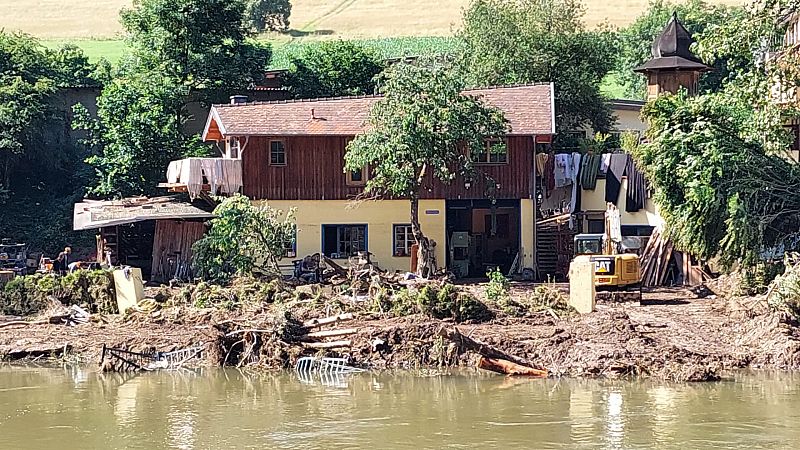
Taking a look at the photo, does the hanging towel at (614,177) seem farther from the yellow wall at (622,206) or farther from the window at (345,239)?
the window at (345,239)

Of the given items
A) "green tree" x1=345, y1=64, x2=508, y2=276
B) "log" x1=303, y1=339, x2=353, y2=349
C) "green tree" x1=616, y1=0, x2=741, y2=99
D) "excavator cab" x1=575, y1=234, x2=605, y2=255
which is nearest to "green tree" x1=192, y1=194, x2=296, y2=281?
"green tree" x1=345, y1=64, x2=508, y2=276

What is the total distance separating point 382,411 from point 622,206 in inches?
812

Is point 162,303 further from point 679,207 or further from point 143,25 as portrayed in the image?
point 143,25

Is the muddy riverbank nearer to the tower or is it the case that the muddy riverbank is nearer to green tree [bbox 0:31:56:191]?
the tower

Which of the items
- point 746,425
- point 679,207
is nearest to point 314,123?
point 679,207

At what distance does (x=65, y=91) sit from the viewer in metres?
49.1

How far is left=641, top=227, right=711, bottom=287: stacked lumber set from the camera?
1404 inches

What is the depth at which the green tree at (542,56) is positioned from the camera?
49219 millimetres

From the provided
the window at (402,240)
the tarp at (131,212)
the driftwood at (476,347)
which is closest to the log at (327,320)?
the driftwood at (476,347)

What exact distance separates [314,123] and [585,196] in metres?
9.57

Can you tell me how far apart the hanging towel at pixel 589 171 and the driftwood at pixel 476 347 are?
16739mm

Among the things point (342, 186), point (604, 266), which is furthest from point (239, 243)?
point (604, 266)

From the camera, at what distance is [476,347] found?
24.8 metres

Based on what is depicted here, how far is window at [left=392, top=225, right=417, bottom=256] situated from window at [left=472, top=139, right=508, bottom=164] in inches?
118
